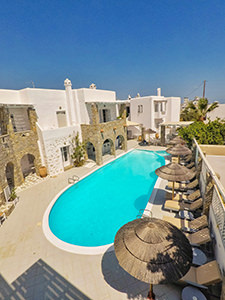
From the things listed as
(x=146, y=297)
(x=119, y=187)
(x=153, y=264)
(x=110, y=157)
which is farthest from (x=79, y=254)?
(x=110, y=157)

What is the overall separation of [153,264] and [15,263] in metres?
7.20

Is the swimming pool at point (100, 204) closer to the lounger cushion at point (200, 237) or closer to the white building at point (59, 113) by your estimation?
the lounger cushion at point (200, 237)

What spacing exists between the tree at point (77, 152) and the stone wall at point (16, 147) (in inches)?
169

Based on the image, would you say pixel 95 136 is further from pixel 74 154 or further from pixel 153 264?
pixel 153 264

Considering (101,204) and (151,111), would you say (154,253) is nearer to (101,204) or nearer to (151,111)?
(101,204)

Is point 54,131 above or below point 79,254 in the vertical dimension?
above

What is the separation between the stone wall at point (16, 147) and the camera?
1262 centimetres

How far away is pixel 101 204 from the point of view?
12531 mm

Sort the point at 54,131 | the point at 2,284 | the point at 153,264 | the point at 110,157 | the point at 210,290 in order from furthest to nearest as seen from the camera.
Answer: the point at 110,157 → the point at 54,131 → the point at 2,284 → the point at 210,290 → the point at 153,264

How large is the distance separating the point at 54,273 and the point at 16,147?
1195 cm

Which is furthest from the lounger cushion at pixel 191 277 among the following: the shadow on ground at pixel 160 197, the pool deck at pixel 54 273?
the shadow on ground at pixel 160 197

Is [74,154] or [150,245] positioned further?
[74,154]

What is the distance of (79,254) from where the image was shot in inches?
305

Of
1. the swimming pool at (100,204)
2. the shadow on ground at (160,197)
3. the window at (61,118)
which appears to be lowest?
the swimming pool at (100,204)
